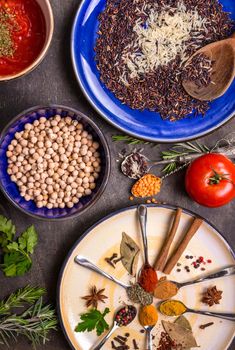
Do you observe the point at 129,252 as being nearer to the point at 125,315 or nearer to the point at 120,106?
the point at 125,315

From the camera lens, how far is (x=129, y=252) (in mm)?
1957

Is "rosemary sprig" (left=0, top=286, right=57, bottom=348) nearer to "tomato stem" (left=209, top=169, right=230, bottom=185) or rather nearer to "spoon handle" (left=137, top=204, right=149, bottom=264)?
"spoon handle" (left=137, top=204, right=149, bottom=264)

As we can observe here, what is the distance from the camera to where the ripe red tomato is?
6.04 ft

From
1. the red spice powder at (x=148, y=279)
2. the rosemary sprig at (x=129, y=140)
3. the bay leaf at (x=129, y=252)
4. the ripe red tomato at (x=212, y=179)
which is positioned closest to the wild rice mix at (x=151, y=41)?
the rosemary sprig at (x=129, y=140)

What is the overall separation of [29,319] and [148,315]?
1.36ft

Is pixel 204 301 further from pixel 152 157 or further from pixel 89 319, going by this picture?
pixel 152 157

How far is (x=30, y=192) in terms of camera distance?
187 centimetres

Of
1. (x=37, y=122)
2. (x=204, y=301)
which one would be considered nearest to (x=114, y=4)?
(x=37, y=122)

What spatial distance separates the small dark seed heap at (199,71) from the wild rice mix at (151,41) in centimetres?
3

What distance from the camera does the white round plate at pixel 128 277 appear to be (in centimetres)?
193

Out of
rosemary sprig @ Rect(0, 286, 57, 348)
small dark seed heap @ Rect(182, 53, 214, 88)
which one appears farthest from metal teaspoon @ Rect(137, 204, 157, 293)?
small dark seed heap @ Rect(182, 53, 214, 88)

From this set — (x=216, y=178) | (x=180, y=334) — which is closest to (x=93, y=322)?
(x=180, y=334)

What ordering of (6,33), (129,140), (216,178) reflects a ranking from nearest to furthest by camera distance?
(6,33), (216,178), (129,140)

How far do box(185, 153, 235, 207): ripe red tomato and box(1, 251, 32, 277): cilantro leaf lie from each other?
61 centimetres
